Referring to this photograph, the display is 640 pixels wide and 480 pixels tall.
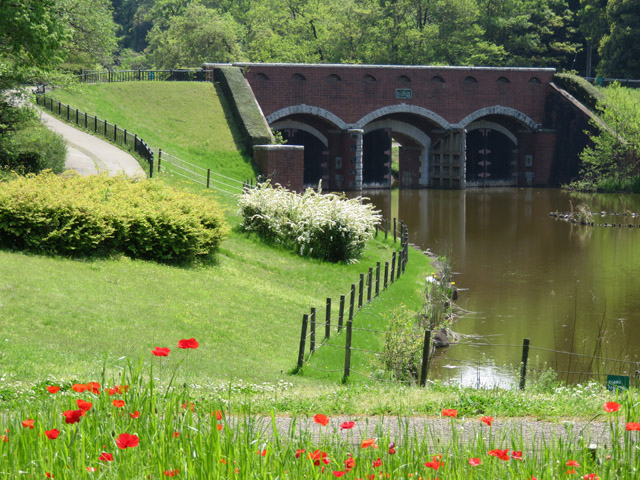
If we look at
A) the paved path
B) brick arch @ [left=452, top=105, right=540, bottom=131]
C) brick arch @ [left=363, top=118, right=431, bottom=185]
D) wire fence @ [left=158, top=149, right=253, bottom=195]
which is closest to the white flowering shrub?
the paved path

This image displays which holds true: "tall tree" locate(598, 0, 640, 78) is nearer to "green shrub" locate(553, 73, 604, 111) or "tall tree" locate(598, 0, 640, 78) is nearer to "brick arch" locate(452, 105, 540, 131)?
"green shrub" locate(553, 73, 604, 111)

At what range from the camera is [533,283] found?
2392 cm

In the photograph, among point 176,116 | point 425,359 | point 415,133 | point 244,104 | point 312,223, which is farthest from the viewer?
point 415,133

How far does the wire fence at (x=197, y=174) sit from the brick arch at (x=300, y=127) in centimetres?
1431

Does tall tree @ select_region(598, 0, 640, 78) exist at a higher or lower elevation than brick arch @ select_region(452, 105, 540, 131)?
higher

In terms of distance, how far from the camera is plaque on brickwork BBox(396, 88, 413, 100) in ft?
166

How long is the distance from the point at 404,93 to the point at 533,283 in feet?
94.3

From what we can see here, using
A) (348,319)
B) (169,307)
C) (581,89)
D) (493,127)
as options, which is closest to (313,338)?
(348,319)

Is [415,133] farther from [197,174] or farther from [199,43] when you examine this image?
[197,174]

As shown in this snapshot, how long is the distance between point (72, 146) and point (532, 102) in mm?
32863

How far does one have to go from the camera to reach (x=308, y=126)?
167 feet

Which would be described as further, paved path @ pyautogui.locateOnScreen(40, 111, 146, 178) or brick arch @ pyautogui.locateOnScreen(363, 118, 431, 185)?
brick arch @ pyautogui.locateOnScreen(363, 118, 431, 185)

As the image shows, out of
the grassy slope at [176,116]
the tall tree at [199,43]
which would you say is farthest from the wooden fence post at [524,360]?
the tall tree at [199,43]

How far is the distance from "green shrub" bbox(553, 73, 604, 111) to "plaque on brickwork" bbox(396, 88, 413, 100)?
1085 cm
